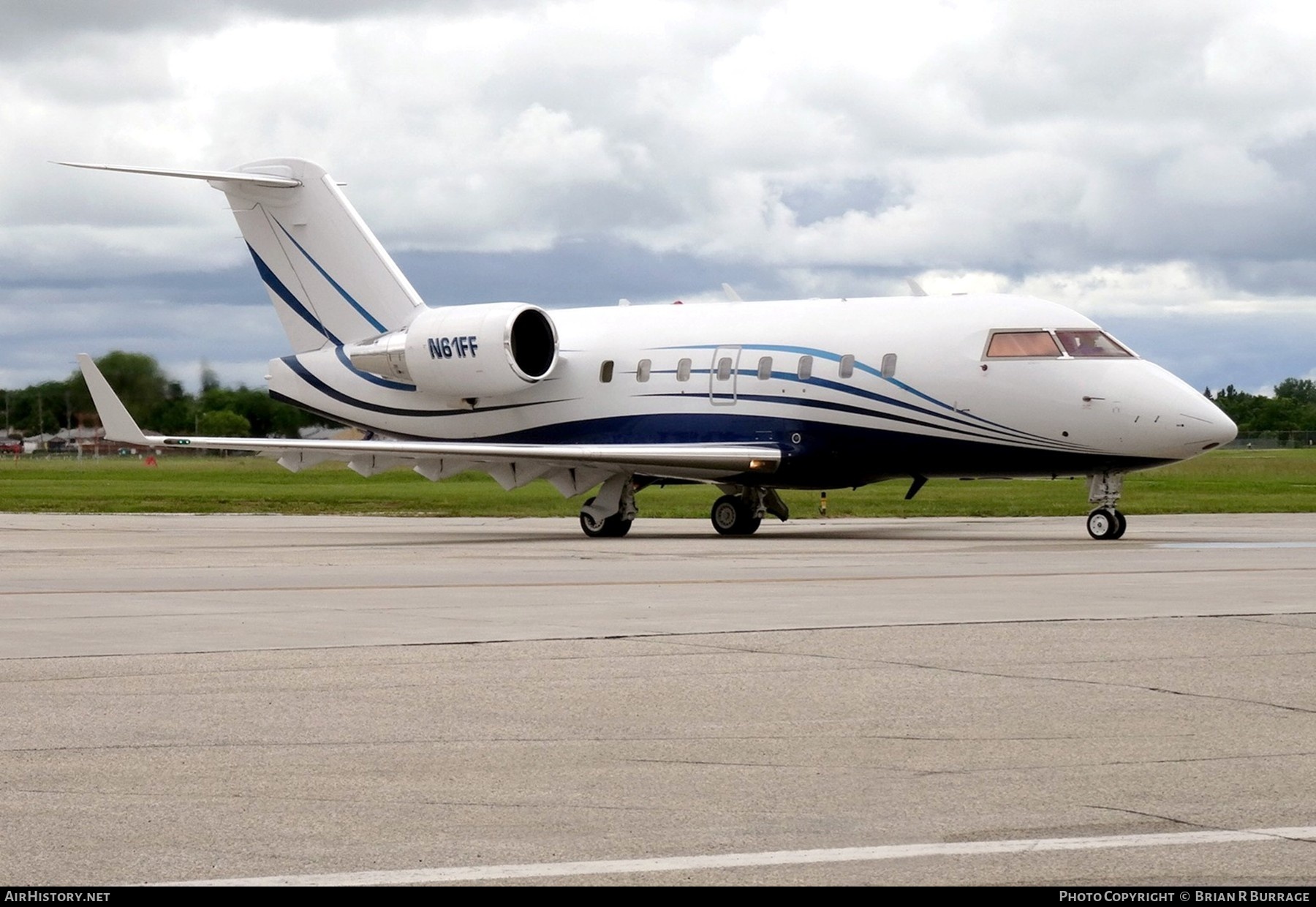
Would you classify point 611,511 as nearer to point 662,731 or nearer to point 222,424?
point 662,731

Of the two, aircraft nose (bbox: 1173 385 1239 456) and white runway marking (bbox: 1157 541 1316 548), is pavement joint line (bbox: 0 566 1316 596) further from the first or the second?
aircraft nose (bbox: 1173 385 1239 456)

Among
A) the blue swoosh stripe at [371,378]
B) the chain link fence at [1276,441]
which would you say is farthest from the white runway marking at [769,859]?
the chain link fence at [1276,441]

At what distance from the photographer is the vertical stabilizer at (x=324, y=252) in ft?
110

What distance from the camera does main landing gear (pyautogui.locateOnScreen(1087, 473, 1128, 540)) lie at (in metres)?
26.8

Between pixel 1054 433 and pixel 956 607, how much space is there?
38.4ft

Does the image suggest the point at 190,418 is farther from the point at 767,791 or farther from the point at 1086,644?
the point at 767,791

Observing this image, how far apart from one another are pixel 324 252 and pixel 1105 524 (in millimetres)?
15416

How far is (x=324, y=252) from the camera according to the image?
33.7m

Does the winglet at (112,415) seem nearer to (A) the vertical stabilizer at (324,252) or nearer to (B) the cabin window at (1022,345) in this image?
(A) the vertical stabilizer at (324,252)

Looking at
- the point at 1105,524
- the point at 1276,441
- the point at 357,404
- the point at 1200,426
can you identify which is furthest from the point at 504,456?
the point at 1276,441

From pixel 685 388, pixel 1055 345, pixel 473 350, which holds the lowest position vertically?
pixel 685 388

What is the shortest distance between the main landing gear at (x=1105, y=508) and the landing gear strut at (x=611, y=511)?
24.9 feet

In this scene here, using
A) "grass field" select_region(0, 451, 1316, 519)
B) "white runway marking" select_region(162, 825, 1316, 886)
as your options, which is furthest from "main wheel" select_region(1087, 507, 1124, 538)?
"white runway marking" select_region(162, 825, 1316, 886)

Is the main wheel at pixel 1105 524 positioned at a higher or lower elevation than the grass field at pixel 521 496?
higher
